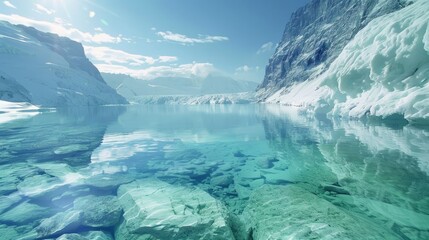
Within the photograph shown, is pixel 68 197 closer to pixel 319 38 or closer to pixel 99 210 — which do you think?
pixel 99 210

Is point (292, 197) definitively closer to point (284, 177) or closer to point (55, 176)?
point (284, 177)

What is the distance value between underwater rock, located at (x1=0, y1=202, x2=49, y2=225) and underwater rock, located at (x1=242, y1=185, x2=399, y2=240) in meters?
7.35

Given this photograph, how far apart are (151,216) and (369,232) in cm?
620

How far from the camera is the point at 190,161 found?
16359 mm

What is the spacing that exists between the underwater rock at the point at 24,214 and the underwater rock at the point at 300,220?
735 centimetres

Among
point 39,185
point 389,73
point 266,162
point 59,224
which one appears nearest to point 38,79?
point 39,185

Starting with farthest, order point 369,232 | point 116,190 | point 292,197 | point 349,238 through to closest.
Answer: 1. point 116,190
2. point 292,197
3. point 369,232
4. point 349,238

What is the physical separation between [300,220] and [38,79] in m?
164

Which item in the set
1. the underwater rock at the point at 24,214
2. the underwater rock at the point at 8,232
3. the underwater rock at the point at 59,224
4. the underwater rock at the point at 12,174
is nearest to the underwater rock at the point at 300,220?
the underwater rock at the point at 59,224

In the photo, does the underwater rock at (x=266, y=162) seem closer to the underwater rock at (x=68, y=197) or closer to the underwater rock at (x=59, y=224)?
the underwater rock at (x=68, y=197)

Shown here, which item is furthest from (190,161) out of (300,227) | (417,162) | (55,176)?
(417,162)

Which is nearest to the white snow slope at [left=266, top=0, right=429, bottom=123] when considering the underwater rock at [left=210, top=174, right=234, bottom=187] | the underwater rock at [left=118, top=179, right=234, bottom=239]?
the underwater rock at [left=210, top=174, right=234, bottom=187]

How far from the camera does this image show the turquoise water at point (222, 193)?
23.1 feet

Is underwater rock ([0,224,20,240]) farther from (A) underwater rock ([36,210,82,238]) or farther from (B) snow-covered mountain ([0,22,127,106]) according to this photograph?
(B) snow-covered mountain ([0,22,127,106])
